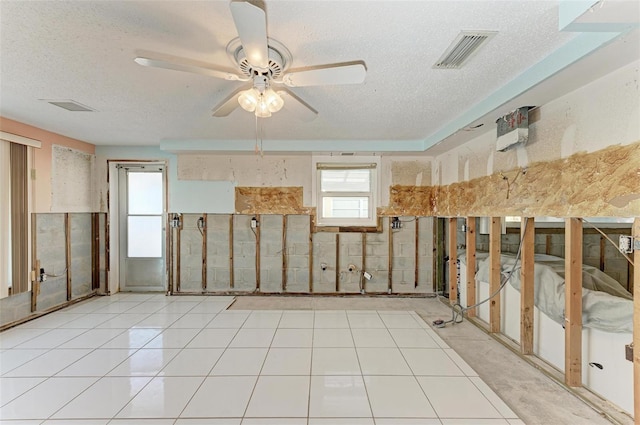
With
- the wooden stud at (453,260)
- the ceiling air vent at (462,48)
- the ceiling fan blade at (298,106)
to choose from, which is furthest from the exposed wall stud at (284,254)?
the ceiling air vent at (462,48)

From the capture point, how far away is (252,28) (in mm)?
1408

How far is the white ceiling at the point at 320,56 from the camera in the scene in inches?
64.2

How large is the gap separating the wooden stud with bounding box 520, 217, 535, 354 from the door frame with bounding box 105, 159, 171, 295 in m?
5.19

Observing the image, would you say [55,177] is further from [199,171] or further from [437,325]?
[437,325]

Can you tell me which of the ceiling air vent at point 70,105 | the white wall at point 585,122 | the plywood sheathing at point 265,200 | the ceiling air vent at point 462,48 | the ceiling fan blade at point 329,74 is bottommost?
the plywood sheathing at point 265,200

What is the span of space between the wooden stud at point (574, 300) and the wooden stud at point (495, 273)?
1031mm

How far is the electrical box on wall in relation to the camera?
8.86 ft

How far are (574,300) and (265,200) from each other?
4213mm

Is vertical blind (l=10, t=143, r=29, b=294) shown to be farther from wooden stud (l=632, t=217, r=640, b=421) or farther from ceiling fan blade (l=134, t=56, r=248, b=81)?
wooden stud (l=632, t=217, r=640, b=421)

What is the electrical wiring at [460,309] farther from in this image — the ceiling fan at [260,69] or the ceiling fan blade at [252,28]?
the ceiling fan blade at [252,28]

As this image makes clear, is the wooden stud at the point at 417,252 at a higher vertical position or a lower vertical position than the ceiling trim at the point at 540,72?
lower

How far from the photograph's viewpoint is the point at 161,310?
427 centimetres

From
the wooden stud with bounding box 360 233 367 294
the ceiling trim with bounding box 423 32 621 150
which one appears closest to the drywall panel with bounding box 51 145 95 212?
the wooden stud with bounding box 360 233 367 294

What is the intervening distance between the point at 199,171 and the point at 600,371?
5533mm
